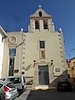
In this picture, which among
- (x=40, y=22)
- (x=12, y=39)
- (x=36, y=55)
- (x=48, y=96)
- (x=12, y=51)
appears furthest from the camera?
(x=40, y=22)

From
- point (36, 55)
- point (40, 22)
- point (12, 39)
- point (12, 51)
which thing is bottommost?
point (36, 55)

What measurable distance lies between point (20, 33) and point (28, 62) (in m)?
4.76

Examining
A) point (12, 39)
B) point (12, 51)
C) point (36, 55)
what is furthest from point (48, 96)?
point (12, 39)

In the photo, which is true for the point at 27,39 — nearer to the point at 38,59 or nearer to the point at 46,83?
the point at 38,59

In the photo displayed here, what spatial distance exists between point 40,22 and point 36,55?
5756mm

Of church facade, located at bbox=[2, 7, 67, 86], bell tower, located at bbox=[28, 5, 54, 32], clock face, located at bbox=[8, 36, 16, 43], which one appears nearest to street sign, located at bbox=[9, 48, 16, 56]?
church facade, located at bbox=[2, 7, 67, 86]

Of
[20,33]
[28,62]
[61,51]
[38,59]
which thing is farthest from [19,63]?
[61,51]

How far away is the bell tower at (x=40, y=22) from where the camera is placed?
22719 millimetres

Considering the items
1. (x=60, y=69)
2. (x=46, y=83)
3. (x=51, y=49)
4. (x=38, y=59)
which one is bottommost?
(x=46, y=83)

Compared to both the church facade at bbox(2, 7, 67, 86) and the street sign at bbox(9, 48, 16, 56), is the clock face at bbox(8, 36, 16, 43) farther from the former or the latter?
the street sign at bbox(9, 48, 16, 56)

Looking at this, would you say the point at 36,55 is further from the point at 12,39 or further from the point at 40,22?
the point at 40,22

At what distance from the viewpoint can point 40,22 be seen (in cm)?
2309

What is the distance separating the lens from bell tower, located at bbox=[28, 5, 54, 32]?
2272 centimetres

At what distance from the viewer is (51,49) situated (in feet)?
69.2
